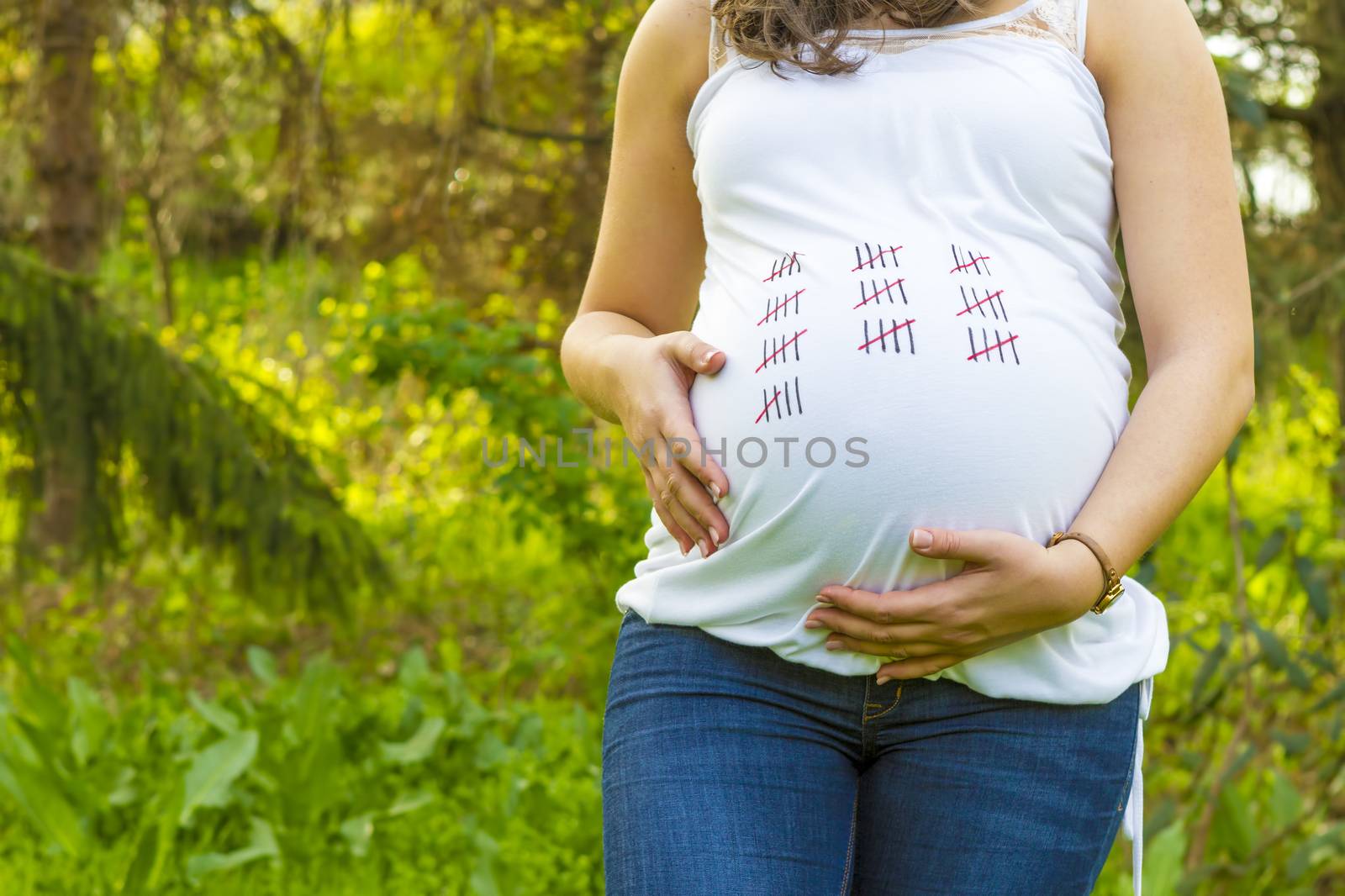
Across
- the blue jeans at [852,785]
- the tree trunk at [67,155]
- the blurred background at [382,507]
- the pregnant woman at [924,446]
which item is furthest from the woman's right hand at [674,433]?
the tree trunk at [67,155]

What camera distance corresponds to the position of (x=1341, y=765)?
2.76 metres

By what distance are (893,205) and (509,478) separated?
2.17m

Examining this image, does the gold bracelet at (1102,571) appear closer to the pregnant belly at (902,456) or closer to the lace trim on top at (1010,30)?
the pregnant belly at (902,456)

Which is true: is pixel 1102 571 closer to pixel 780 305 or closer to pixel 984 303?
pixel 984 303

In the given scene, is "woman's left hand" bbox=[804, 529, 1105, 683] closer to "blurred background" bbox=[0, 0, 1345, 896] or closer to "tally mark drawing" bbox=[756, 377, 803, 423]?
"tally mark drawing" bbox=[756, 377, 803, 423]

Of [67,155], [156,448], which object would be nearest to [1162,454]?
[156,448]

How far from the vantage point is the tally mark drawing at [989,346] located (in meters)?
1.17

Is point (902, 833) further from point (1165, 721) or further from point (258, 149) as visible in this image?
point (258, 149)

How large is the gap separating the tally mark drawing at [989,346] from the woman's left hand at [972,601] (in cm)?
17

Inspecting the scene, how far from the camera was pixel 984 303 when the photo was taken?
1188mm

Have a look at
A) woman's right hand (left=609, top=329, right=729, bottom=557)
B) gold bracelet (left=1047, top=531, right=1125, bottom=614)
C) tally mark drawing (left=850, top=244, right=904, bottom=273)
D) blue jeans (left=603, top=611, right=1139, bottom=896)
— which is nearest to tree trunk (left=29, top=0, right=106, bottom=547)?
woman's right hand (left=609, top=329, right=729, bottom=557)

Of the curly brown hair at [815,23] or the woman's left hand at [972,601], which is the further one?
the curly brown hair at [815,23]

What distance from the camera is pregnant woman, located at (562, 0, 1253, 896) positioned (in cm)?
116

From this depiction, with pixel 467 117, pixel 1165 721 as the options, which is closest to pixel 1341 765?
pixel 1165 721
